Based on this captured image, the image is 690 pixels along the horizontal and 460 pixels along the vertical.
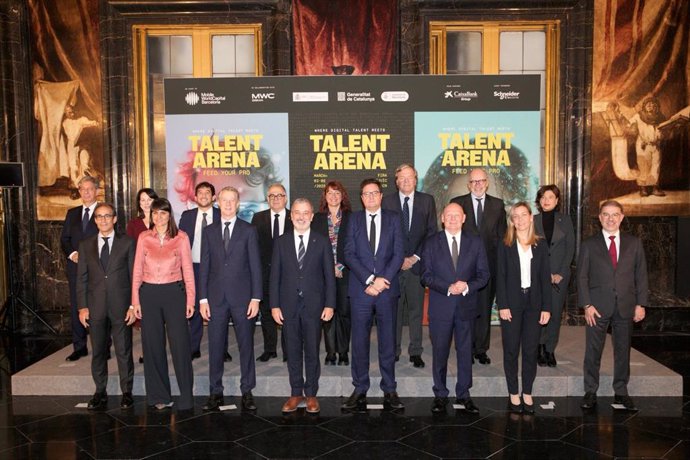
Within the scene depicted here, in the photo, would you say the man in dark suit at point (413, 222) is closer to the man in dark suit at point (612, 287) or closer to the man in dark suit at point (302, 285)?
the man in dark suit at point (302, 285)

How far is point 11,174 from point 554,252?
5991mm

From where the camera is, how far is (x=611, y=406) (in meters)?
4.82

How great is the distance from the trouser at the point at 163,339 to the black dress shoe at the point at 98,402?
0.37 metres

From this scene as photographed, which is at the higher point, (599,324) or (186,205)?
(186,205)

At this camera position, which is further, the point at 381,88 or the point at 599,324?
the point at 381,88

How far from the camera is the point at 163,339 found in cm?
473

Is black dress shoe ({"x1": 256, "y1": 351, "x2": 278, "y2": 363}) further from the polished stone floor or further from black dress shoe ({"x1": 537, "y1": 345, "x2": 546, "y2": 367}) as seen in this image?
black dress shoe ({"x1": 537, "y1": 345, "x2": 546, "y2": 367})

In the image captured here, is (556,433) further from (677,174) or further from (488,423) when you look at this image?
(677,174)

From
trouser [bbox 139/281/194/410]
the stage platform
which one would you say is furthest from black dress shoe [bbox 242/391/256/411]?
trouser [bbox 139/281/194/410]

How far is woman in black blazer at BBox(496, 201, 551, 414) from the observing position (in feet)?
14.9

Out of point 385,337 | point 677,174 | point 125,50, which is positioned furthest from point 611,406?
point 125,50

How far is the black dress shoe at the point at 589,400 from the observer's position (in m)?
4.77

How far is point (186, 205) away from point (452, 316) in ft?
11.2

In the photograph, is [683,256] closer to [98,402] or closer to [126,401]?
[126,401]
